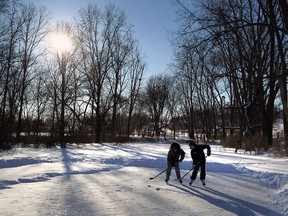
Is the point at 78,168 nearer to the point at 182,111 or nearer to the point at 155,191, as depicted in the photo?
the point at 155,191

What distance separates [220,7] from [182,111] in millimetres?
49140

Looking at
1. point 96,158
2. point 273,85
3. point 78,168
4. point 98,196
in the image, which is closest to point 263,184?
point 98,196

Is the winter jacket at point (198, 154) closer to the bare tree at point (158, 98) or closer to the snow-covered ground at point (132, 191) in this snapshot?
the snow-covered ground at point (132, 191)

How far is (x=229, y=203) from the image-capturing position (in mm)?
8500

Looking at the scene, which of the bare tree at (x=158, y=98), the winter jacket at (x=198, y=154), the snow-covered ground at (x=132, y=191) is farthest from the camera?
the bare tree at (x=158, y=98)

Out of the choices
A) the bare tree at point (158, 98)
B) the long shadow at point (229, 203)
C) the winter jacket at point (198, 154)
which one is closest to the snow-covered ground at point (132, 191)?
the long shadow at point (229, 203)

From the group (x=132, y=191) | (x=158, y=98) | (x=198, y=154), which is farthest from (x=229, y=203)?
(x=158, y=98)

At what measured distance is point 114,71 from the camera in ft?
134

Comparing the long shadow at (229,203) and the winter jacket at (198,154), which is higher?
the winter jacket at (198,154)

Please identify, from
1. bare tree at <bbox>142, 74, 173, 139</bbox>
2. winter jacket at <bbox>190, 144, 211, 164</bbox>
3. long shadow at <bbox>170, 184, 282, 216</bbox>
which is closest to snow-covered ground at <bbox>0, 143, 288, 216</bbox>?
long shadow at <bbox>170, 184, 282, 216</bbox>

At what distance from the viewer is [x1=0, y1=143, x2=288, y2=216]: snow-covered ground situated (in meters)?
7.61

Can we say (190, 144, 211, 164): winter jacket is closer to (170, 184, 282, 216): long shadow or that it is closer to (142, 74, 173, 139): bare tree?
(170, 184, 282, 216): long shadow

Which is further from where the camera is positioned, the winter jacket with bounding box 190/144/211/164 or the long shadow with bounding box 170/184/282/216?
the winter jacket with bounding box 190/144/211/164

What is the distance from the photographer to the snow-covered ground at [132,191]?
A: 300 inches
